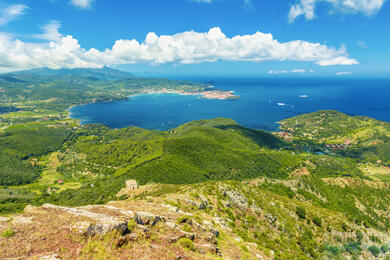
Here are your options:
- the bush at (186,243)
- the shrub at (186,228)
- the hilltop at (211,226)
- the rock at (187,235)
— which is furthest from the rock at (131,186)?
the bush at (186,243)

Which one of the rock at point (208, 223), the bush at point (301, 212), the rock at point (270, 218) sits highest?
the rock at point (208, 223)

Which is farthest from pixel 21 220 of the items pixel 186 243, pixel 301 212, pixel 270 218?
pixel 301 212

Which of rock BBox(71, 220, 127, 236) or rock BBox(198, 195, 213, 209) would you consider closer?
rock BBox(71, 220, 127, 236)

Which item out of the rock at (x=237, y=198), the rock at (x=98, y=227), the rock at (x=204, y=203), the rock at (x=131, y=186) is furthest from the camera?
the rock at (x=131, y=186)

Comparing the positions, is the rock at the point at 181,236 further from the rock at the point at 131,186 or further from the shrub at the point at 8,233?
the rock at the point at 131,186

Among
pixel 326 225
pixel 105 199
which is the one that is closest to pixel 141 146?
Result: pixel 105 199

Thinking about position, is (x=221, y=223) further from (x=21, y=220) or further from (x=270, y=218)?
(x=21, y=220)

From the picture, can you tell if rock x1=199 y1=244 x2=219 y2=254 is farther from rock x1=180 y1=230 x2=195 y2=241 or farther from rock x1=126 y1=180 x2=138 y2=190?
rock x1=126 y1=180 x2=138 y2=190

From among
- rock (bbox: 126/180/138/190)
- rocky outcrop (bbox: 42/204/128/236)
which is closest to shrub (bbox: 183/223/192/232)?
rocky outcrop (bbox: 42/204/128/236)

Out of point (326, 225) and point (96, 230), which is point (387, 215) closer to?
point (326, 225)
